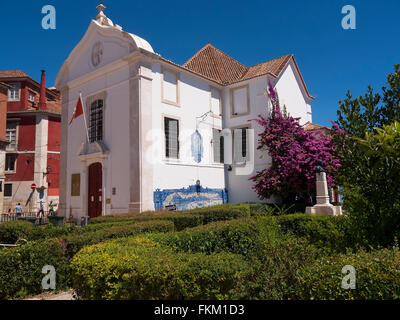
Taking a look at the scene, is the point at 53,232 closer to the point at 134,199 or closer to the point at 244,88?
the point at 134,199

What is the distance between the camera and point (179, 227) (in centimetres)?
976

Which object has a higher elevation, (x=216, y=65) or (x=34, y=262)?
(x=216, y=65)

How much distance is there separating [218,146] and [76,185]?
8951mm

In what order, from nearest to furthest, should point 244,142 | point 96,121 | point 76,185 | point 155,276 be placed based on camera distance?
1. point 155,276
2. point 96,121
3. point 76,185
4. point 244,142

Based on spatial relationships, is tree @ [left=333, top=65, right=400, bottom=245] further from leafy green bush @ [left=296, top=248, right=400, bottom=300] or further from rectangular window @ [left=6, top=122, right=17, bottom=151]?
rectangular window @ [left=6, top=122, right=17, bottom=151]

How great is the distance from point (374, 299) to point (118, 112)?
1508 centimetres

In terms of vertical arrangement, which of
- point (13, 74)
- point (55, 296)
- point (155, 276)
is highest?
point (13, 74)

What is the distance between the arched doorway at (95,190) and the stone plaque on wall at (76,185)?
970 mm

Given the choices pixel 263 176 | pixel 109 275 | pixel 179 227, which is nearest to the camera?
pixel 109 275

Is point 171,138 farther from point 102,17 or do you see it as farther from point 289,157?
point 102,17

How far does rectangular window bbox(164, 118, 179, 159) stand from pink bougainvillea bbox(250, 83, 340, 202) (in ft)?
16.2

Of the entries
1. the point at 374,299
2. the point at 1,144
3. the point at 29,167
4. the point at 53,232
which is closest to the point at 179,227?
the point at 53,232

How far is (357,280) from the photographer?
9.24ft

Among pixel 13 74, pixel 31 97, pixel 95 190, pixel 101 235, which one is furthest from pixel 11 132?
pixel 101 235
